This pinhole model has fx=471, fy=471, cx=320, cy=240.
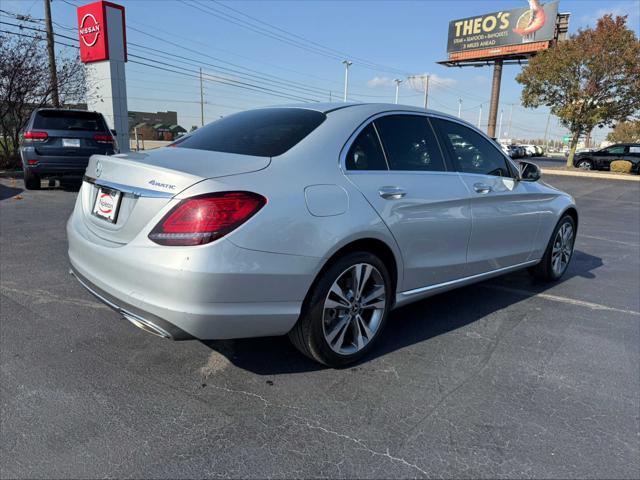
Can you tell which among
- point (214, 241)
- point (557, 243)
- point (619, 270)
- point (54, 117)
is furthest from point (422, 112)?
point (54, 117)

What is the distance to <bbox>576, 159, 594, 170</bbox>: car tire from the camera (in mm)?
28359

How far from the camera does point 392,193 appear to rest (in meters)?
3.02

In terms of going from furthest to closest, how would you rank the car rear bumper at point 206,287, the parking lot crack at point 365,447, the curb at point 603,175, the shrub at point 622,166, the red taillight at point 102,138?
1. the shrub at point 622,166
2. the curb at point 603,175
3. the red taillight at point 102,138
4. the car rear bumper at point 206,287
5. the parking lot crack at point 365,447

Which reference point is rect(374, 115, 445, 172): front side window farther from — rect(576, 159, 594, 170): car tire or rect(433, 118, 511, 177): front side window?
rect(576, 159, 594, 170): car tire

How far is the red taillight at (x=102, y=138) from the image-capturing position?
9.57 m

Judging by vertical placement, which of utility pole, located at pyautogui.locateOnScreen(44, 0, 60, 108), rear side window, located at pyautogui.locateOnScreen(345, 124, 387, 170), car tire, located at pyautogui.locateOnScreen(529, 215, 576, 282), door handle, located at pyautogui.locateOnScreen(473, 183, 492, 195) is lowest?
car tire, located at pyautogui.locateOnScreen(529, 215, 576, 282)

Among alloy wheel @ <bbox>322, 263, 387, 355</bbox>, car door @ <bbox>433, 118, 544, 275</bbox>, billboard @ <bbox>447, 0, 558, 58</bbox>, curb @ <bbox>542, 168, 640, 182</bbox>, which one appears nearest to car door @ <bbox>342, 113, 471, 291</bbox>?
car door @ <bbox>433, 118, 544, 275</bbox>

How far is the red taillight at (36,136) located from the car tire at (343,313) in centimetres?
872

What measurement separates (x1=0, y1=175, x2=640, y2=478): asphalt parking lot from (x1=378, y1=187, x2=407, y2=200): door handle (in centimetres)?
108

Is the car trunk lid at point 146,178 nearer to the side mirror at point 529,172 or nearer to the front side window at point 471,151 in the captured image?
the front side window at point 471,151

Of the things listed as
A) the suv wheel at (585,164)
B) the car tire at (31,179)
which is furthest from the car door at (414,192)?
the suv wheel at (585,164)

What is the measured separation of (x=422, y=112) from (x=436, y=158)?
1.25 feet

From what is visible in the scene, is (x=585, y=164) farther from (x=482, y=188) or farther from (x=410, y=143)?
(x=410, y=143)

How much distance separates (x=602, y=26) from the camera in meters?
25.7
